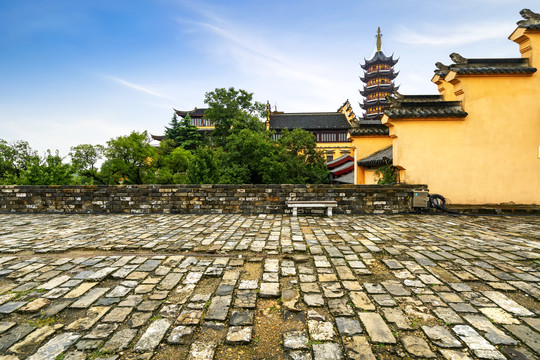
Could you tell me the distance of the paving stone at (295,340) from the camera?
2004mm

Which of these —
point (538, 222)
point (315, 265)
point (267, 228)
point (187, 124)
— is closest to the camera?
point (315, 265)

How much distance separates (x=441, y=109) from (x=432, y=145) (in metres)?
1.29

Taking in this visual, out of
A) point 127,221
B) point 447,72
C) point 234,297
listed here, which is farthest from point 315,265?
point 447,72

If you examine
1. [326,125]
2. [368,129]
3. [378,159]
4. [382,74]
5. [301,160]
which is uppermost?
[382,74]

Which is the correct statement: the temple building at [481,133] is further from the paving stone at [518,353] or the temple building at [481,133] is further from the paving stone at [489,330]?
the paving stone at [518,353]

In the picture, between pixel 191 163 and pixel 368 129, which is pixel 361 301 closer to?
pixel 368 129

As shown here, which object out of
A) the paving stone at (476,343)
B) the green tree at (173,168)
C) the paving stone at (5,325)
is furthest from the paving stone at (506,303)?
the green tree at (173,168)

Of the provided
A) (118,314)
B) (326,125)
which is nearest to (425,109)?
A: (118,314)

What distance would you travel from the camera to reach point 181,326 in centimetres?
226

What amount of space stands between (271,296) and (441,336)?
1.59 meters

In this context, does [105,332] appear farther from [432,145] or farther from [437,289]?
[432,145]

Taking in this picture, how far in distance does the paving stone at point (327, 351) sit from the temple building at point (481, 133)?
26.7 ft

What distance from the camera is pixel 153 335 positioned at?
7.03 ft

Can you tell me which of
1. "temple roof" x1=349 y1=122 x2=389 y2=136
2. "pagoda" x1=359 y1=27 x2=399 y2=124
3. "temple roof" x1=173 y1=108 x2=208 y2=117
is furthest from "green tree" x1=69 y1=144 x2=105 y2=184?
"pagoda" x1=359 y1=27 x2=399 y2=124
